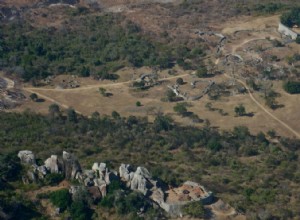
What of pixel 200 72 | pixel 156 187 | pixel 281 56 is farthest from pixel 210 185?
pixel 281 56

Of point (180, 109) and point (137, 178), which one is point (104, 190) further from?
point (180, 109)

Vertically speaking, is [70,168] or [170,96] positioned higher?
[70,168]

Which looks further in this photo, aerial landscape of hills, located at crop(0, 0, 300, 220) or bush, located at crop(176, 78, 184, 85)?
bush, located at crop(176, 78, 184, 85)

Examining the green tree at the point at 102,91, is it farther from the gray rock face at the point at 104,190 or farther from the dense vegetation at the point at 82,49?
the gray rock face at the point at 104,190

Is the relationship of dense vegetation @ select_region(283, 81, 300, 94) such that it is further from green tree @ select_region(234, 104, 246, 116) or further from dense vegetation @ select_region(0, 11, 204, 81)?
dense vegetation @ select_region(0, 11, 204, 81)

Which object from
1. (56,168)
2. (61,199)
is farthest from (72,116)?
(61,199)

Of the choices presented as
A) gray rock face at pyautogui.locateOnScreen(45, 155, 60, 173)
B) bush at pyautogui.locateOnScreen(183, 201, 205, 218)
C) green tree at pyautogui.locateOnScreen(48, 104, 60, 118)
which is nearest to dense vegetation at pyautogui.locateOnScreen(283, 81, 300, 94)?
green tree at pyautogui.locateOnScreen(48, 104, 60, 118)
